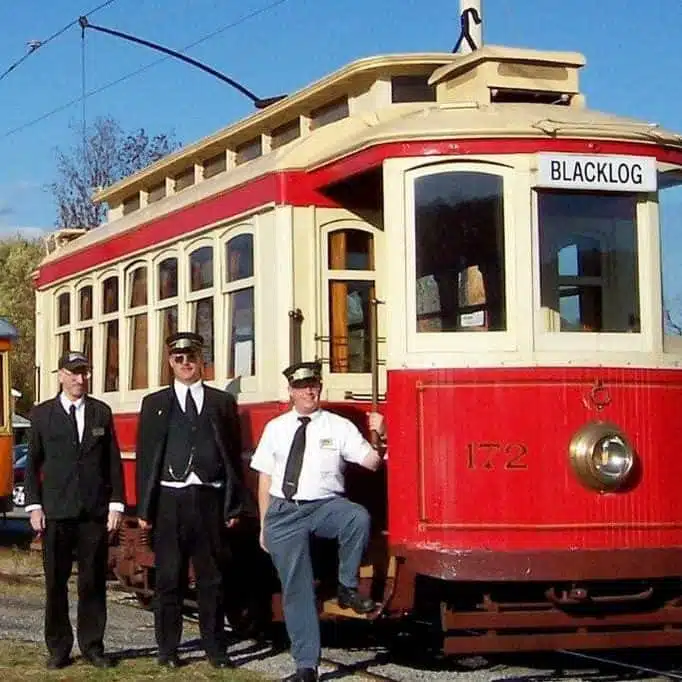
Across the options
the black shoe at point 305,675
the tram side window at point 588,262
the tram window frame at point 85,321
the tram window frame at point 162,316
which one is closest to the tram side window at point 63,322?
the tram window frame at point 85,321

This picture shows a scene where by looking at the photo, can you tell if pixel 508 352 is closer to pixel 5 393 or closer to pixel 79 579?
pixel 79 579

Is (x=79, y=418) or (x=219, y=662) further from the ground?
(x=79, y=418)

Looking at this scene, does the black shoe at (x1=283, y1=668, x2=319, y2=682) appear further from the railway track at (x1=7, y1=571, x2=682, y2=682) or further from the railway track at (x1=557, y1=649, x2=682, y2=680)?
the railway track at (x1=557, y1=649, x2=682, y2=680)

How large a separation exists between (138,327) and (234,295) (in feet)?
6.80

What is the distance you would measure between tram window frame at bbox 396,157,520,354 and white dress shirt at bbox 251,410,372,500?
2.03ft

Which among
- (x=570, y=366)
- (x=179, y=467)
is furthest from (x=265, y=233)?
(x=570, y=366)

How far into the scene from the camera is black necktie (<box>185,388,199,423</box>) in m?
9.60

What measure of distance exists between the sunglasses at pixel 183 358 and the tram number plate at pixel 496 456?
1.84m

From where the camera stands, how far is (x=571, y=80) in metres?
10.4

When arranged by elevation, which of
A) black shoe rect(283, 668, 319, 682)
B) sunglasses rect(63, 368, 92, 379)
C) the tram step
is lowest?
black shoe rect(283, 668, 319, 682)

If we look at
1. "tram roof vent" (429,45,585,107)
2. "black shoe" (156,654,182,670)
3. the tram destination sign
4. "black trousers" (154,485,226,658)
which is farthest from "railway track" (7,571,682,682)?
"tram roof vent" (429,45,585,107)

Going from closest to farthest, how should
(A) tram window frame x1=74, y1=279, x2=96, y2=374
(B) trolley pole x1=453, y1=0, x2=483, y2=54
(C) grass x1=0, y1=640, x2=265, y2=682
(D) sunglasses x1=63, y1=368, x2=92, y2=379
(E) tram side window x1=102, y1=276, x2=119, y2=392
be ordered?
1. (C) grass x1=0, y1=640, x2=265, y2=682
2. (D) sunglasses x1=63, y1=368, x2=92, y2=379
3. (E) tram side window x1=102, y1=276, x2=119, y2=392
4. (A) tram window frame x1=74, y1=279, x2=96, y2=374
5. (B) trolley pole x1=453, y1=0, x2=483, y2=54

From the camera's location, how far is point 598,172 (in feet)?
30.0

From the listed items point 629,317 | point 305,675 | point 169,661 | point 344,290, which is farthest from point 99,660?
point 629,317
